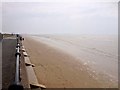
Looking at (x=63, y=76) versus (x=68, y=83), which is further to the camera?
(x=63, y=76)

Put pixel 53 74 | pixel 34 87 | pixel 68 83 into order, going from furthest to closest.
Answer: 1. pixel 53 74
2. pixel 68 83
3. pixel 34 87

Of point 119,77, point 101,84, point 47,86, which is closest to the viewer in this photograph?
point 47,86

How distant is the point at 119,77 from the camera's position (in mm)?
12992

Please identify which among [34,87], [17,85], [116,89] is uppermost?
[17,85]

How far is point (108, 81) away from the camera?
38.8 ft

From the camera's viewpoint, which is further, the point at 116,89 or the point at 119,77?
the point at 119,77

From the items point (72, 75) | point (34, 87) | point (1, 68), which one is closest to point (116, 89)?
point (72, 75)

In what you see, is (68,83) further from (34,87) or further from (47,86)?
(34,87)

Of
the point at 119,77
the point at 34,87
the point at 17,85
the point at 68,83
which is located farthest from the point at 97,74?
the point at 17,85

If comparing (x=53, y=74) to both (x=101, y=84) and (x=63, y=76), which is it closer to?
(x=63, y=76)

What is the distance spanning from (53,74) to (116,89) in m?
3.04

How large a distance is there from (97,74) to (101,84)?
2.62m

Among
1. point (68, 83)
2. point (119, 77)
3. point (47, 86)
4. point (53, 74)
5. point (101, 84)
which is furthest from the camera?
point (119, 77)

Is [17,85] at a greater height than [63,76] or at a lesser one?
greater
